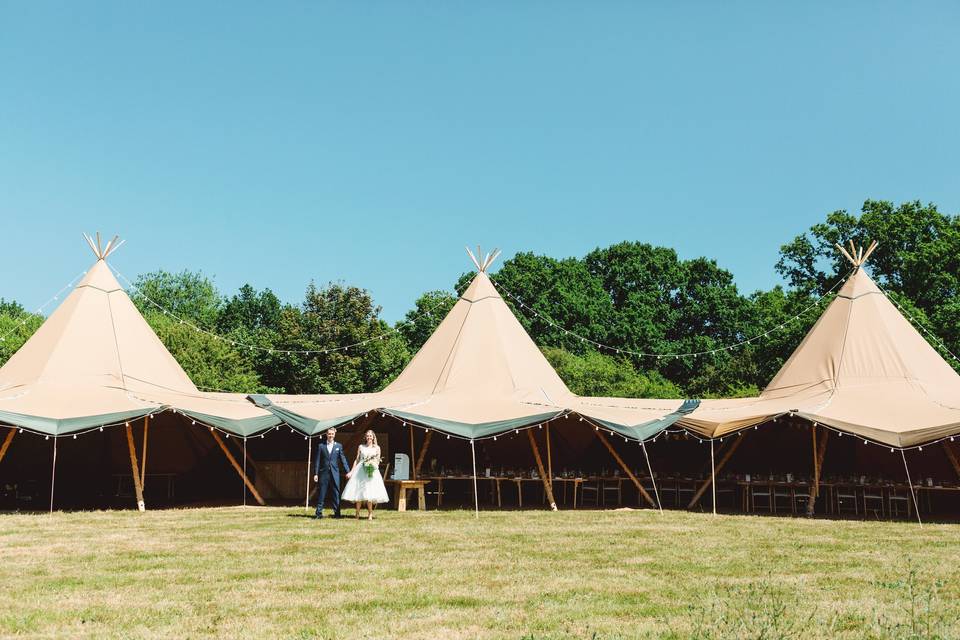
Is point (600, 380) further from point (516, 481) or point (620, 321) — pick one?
point (516, 481)

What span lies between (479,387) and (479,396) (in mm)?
307

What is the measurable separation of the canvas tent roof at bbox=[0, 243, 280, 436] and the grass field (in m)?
2.09

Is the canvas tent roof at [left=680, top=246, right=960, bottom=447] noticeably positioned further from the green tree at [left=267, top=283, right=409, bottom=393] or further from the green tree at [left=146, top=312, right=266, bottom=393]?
the green tree at [left=146, top=312, right=266, bottom=393]

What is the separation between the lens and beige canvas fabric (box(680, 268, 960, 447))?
12.9 meters

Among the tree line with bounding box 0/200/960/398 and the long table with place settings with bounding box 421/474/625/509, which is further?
the tree line with bounding box 0/200/960/398

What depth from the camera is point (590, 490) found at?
58.0 ft

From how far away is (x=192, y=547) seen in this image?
8961mm

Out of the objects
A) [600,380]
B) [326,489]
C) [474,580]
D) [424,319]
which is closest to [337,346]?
[424,319]

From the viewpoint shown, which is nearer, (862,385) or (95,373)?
(862,385)

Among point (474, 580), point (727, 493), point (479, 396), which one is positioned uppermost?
point (479, 396)

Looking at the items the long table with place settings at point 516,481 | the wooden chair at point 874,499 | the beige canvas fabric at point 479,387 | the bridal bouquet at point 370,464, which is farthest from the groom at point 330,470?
the wooden chair at point 874,499

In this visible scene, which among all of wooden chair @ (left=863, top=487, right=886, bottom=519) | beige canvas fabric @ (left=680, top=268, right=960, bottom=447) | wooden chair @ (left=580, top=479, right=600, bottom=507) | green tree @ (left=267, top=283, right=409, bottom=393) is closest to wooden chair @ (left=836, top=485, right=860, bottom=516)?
wooden chair @ (left=863, top=487, right=886, bottom=519)

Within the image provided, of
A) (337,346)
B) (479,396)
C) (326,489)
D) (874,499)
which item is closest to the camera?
(326,489)

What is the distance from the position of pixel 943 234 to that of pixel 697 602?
81.1ft
